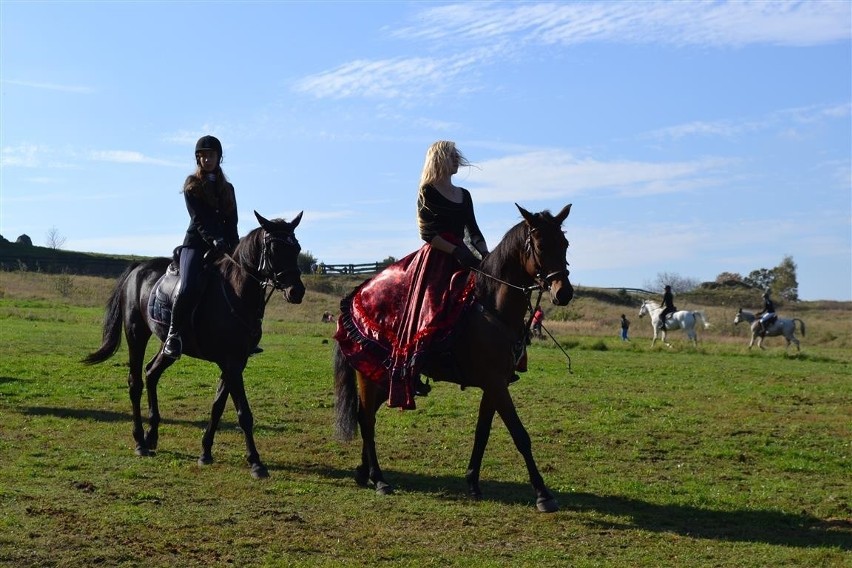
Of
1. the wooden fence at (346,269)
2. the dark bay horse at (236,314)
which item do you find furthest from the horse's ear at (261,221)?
the wooden fence at (346,269)

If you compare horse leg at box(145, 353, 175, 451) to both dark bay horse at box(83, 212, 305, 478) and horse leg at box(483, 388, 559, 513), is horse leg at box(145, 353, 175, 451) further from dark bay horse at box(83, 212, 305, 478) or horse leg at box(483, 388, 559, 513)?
horse leg at box(483, 388, 559, 513)

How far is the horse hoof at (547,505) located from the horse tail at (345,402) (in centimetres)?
246

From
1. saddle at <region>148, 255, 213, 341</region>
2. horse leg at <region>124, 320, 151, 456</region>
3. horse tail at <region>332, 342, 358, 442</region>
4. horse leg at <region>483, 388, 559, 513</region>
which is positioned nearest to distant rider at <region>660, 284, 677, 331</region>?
horse leg at <region>124, 320, 151, 456</region>

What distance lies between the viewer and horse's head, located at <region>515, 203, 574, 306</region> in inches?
360

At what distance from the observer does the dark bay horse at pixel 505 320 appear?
921 cm

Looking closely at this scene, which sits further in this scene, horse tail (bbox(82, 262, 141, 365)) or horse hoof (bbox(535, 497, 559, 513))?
horse tail (bbox(82, 262, 141, 365))

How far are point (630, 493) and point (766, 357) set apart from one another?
25311mm

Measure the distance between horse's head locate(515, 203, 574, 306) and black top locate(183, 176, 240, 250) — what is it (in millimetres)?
4119

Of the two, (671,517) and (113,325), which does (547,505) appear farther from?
(113,325)

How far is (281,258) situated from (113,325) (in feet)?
13.4

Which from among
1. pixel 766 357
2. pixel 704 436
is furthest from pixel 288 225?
pixel 766 357

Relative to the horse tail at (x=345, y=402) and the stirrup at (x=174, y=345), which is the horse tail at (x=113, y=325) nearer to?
the stirrup at (x=174, y=345)

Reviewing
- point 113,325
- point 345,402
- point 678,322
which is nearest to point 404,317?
point 345,402

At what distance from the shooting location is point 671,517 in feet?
31.2
